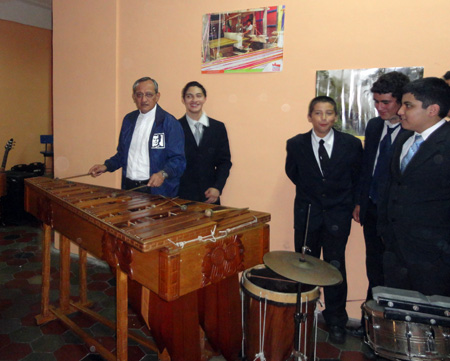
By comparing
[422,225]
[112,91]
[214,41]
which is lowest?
[422,225]

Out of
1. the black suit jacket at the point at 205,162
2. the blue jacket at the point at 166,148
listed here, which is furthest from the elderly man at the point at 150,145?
the black suit jacket at the point at 205,162

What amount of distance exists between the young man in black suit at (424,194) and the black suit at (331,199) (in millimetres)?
401

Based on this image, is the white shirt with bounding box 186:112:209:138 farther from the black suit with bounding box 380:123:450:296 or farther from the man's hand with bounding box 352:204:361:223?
the black suit with bounding box 380:123:450:296

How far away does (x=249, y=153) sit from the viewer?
2992mm

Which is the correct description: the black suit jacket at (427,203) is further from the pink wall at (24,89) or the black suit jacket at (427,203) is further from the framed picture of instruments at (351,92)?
the pink wall at (24,89)

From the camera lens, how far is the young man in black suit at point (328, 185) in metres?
2.32

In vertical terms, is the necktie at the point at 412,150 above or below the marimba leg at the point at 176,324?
above

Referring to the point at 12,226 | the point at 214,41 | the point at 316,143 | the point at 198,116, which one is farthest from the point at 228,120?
the point at 12,226

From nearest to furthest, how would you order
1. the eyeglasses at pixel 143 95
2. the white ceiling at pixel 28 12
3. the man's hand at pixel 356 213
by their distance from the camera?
1. the man's hand at pixel 356 213
2. the eyeglasses at pixel 143 95
3. the white ceiling at pixel 28 12

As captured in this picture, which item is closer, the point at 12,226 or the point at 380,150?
the point at 380,150

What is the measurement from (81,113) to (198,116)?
1599 millimetres

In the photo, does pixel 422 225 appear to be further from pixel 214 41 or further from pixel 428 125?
pixel 214 41

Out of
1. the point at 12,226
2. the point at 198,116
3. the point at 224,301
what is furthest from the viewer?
the point at 12,226

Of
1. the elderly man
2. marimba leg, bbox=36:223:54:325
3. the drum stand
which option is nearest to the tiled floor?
marimba leg, bbox=36:223:54:325
